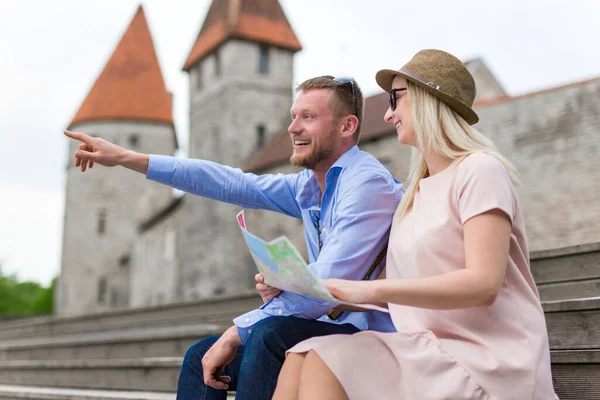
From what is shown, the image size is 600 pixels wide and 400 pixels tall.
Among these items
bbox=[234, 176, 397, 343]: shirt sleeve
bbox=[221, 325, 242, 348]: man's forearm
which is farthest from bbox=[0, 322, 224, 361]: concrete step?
bbox=[234, 176, 397, 343]: shirt sleeve

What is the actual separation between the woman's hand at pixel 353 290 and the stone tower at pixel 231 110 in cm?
1859

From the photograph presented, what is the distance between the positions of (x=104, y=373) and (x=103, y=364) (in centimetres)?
7

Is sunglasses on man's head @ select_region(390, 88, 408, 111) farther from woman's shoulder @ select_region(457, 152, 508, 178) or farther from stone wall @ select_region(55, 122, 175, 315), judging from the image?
stone wall @ select_region(55, 122, 175, 315)

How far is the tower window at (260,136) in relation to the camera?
21.3 meters

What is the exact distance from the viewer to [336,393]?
1444mm

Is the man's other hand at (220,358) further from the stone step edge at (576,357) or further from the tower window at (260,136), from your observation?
the tower window at (260,136)

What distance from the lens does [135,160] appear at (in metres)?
2.36

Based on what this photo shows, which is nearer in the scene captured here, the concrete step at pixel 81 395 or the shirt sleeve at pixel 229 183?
the shirt sleeve at pixel 229 183

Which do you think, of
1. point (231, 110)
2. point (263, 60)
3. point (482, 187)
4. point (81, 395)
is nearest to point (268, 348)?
point (482, 187)

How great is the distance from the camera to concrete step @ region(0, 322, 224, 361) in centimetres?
428

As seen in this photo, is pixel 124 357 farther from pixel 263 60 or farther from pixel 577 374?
pixel 263 60

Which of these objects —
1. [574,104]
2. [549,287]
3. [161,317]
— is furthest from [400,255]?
[574,104]

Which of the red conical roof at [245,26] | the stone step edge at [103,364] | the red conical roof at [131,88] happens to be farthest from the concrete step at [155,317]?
the red conical roof at [131,88]

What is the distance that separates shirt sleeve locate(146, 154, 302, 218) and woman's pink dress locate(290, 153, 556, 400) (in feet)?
2.87
